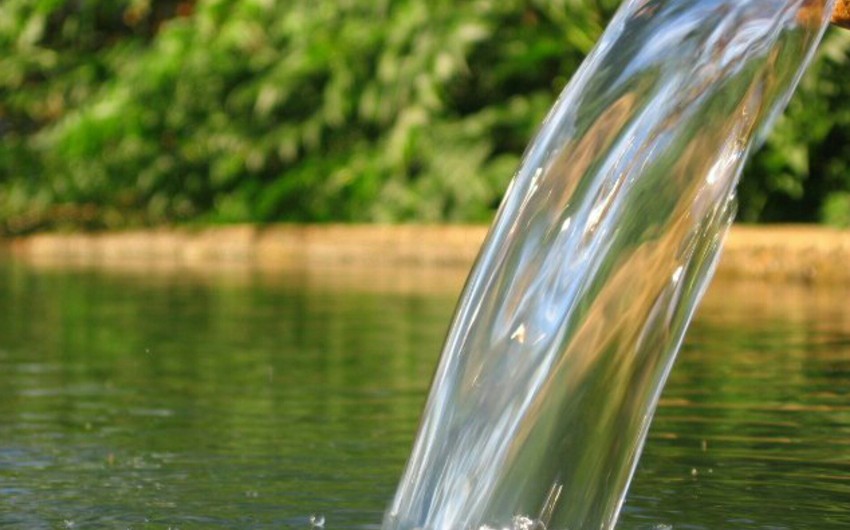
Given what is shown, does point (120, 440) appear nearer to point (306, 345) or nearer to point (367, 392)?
point (367, 392)

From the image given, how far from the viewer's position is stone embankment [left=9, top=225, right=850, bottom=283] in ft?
31.0

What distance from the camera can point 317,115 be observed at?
1338cm

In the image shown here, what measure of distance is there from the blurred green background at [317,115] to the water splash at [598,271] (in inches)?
323

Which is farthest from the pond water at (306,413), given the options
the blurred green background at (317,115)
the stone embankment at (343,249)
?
the blurred green background at (317,115)

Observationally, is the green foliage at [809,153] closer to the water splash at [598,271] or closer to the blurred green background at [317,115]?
the blurred green background at [317,115]

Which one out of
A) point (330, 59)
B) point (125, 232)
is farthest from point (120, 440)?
point (125, 232)

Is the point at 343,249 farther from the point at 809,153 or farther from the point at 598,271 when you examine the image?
the point at 598,271

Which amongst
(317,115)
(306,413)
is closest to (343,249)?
(317,115)

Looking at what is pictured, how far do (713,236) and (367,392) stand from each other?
7.63ft

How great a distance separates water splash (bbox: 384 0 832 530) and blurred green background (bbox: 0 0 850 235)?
26.9 ft

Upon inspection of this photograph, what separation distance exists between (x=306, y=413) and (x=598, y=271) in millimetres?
1918

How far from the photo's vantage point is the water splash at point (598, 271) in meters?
2.66

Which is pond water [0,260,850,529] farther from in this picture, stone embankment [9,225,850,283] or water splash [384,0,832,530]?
stone embankment [9,225,850,283]

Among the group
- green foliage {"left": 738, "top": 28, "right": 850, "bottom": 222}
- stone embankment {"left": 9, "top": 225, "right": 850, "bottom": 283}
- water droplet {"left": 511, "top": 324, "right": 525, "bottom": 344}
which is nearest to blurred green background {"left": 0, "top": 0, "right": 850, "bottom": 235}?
green foliage {"left": 738, "top": 28, "right": 850, "bottom": 222}
